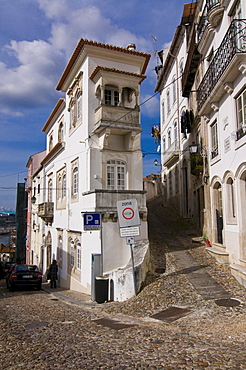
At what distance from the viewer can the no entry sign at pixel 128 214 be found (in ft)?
33.7

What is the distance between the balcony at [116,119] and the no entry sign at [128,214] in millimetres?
5423

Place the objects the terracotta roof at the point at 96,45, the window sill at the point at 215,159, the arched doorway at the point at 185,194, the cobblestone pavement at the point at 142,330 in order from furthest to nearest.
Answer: the arched doorway at the point at 185,194 < the terracotta roof at the point at 96,45 < the window sill at the point at 215,159 < the cobblestone pavement at the point at 142,330

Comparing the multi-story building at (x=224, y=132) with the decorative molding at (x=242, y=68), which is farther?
the multi-story building at (x=224, y=132)

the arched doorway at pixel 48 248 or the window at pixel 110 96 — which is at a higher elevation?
the window at pixel 110 96

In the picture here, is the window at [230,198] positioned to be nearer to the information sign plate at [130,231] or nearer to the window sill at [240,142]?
the window sill at [240,142]

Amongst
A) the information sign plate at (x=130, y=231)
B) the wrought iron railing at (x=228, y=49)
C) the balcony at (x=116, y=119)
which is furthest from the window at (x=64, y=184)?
the information sign plate at (x=130, y=231)

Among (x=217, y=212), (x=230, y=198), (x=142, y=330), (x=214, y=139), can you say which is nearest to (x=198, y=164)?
(x=214, y=139)

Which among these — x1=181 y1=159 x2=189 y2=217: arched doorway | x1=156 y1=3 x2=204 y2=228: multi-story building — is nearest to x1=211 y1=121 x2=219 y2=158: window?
x1=156 y1=3 x2=204 y2=228: multi-story building

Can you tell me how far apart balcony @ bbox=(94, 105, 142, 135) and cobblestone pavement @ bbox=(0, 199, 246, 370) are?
21.5 feet

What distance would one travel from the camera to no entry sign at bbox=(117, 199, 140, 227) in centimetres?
1027

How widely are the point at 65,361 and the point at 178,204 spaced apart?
20776 millimetres

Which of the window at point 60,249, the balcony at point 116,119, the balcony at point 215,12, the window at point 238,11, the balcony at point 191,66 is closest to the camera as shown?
the window at point 238,11

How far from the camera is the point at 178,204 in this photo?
25031 mm

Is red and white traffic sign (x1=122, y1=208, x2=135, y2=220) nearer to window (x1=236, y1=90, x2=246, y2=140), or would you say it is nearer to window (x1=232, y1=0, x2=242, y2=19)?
window (x1=236, y1=90, x2=246, y2=140)
